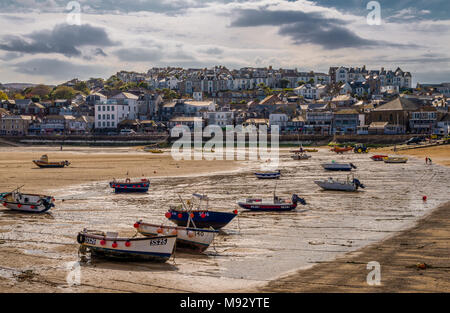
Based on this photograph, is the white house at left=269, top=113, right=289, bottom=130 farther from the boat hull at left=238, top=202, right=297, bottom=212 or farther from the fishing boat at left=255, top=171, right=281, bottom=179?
→ the boat hull at left=238, top=202, right=297, bottom=212

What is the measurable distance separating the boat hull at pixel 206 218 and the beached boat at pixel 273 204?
546 cm

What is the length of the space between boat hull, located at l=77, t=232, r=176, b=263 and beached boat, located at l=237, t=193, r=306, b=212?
37.8ft

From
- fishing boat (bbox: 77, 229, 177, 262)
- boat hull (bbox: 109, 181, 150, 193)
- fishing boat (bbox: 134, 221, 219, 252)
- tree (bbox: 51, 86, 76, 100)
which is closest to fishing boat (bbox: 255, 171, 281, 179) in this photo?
boat hull (bbox: 109, 181, 150, 193)

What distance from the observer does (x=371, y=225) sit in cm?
2480

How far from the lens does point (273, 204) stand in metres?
29.4

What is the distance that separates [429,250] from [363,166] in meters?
39.2

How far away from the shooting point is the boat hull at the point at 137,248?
60.4ft

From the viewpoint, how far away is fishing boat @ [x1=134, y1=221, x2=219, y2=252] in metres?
20.0

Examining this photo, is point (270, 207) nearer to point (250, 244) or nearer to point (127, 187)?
point (250, 244)

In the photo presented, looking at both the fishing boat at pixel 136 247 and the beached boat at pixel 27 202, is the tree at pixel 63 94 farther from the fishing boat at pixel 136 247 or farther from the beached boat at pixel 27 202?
the fishing boat at pixel 136 247

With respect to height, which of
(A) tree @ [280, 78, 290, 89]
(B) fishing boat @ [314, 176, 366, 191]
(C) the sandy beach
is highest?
(A) tree @ [280, 78, 290, 89]

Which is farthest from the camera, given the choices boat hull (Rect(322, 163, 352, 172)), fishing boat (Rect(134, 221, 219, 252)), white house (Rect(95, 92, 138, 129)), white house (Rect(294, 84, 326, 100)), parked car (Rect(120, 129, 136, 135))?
white house (Rect(294, 84, 326, 100))

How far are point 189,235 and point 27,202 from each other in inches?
544

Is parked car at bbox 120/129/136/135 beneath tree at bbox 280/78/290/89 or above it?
beneath
